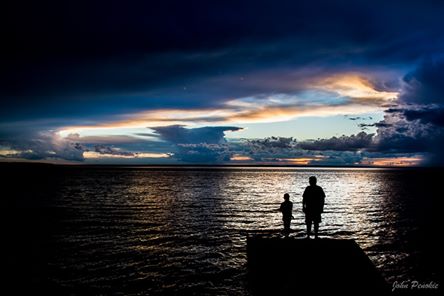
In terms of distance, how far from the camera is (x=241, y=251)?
24625 millimetres

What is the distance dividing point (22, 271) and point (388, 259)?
73.5ft

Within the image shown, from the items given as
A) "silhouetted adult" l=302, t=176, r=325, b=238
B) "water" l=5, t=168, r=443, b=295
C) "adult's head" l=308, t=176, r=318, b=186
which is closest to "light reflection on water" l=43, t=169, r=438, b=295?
"water" l=5, t=168, r=443, b=295

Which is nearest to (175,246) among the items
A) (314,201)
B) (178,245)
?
(178,245)

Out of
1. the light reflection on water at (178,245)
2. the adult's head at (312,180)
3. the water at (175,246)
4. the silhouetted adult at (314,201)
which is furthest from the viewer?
the light reflection on water at (178,245)

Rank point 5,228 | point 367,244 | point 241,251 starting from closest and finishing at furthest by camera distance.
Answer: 1. point 241,251
2. point 367,244
3. point 5,228

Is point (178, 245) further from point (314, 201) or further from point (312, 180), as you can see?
point (312, 180)

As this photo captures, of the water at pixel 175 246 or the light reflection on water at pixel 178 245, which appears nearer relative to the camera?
the water at pixel 175 246

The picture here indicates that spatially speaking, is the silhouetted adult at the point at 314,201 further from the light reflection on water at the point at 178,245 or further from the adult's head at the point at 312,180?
the light reflection on water at the point at 178,245

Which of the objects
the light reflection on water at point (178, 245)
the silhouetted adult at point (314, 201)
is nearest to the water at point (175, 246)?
the light reflection on water at point (178, 245)

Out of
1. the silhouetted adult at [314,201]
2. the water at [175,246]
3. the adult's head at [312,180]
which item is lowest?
the water at [175,246]

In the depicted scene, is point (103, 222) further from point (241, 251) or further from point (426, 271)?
point (426, 271)

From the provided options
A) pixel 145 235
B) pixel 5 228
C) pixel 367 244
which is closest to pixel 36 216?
pixel 5 228

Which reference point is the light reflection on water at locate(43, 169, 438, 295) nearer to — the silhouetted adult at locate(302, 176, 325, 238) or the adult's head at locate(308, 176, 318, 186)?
the silhouetted adult at locate(302, 176, 325, 238)

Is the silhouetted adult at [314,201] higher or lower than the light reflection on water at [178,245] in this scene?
higher
